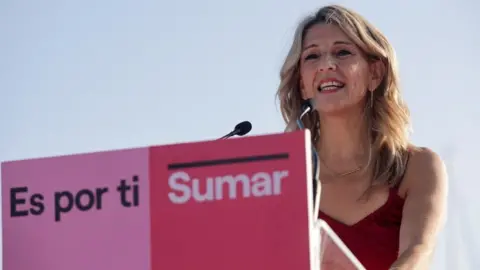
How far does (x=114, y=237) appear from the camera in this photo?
1.47m

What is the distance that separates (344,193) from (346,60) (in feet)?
1.19

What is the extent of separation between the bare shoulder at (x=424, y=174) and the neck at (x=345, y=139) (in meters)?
0.16

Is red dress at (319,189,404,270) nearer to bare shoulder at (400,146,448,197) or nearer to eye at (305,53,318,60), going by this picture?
bare shoulder at (400,146,448,197)

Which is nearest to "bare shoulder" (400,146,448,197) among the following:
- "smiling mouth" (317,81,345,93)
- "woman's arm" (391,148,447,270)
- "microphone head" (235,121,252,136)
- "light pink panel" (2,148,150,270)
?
"woman's arm" (391,148,447,270)

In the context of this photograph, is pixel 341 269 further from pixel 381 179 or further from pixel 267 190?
pixel 381 179

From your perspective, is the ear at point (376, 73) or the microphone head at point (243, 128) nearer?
the microphone head at point (243, 128)

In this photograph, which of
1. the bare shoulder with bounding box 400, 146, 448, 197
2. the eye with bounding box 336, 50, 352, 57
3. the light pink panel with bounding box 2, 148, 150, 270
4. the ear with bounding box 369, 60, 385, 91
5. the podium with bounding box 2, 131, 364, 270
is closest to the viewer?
the podium with bounding box 2, 131, 364, 270

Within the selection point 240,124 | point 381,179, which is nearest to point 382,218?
point 381,179

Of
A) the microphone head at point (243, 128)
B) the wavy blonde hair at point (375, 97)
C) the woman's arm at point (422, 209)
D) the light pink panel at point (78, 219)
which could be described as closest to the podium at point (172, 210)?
the light pink panel at point (78, 219)

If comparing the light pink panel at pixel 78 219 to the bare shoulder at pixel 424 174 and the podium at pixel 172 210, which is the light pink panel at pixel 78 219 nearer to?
the podium at pixel 172 210

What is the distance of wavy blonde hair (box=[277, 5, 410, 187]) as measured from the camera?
2557mm

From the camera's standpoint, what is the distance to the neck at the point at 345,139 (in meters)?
2.62

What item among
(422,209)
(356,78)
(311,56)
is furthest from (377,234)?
(311,56)

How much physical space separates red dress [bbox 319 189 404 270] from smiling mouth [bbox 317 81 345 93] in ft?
1.03
